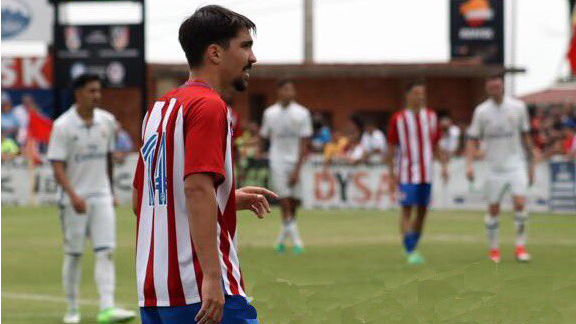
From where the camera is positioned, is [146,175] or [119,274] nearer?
[146,175]

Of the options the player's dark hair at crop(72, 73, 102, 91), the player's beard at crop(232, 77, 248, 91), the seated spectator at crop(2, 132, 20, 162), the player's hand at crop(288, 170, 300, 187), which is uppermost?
the player's beard at crop(232, 77, 248, 91)

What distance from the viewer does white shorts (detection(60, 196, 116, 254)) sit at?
12.2m

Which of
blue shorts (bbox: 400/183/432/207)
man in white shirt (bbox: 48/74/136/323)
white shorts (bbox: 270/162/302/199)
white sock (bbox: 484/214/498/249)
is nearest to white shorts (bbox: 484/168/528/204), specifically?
white sock (bbox: 484/214/498/249)

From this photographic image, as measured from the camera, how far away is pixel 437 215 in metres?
27.5

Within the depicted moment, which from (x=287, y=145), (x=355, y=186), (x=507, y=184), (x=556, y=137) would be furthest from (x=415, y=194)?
(x=355, y=186)

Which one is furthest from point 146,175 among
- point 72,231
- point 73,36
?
point 73,36

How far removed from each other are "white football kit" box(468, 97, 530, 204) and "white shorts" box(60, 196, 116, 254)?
6.40m

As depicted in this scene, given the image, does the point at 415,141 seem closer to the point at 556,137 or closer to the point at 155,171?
the point at 556,137

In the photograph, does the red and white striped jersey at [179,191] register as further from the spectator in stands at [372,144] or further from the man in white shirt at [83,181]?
the spectator in stands at [372,144]

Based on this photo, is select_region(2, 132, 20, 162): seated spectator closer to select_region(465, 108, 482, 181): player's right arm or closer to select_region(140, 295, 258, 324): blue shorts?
select_region(465, 108, 482, 181): player's right arm

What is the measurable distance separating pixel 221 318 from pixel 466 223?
66.5ft

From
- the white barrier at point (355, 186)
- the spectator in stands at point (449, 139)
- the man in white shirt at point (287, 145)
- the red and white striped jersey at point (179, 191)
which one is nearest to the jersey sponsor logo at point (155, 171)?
the red and white striped jersey at point (179, 191)

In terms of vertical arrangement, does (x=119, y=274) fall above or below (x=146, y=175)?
below

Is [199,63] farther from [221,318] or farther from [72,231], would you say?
[72,231]
